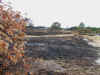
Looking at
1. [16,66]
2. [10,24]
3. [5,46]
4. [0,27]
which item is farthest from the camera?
[16,66]

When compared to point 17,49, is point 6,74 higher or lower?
lower

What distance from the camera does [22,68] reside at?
Answer: 4.43 m

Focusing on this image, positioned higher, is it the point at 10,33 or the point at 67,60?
the point at 10,33

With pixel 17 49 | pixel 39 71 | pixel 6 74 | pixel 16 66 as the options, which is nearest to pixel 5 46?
pixel 17 49

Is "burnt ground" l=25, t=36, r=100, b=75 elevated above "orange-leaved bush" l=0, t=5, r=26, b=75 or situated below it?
below

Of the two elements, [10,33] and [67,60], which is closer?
[10,33]

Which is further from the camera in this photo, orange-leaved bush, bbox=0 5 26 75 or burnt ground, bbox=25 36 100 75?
burnt ground, bbox=25 36 100 75

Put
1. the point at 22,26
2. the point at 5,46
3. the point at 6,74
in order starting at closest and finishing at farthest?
1. the point at 5,46
2. the point at 22,26
3. the point at 6,74

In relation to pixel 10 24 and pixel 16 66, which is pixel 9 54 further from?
pixel 16 66

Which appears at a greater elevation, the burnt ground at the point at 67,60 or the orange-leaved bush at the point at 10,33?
the orange-leaved bush at the point at 10,33

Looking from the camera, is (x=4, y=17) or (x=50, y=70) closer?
→ (x=4, y=17)

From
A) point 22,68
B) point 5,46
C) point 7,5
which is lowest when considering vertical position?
point 22,68

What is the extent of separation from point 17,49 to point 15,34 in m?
0.29

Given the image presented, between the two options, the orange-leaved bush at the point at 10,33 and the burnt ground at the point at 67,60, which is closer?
the orange-leaved bush at the point at 10,33
